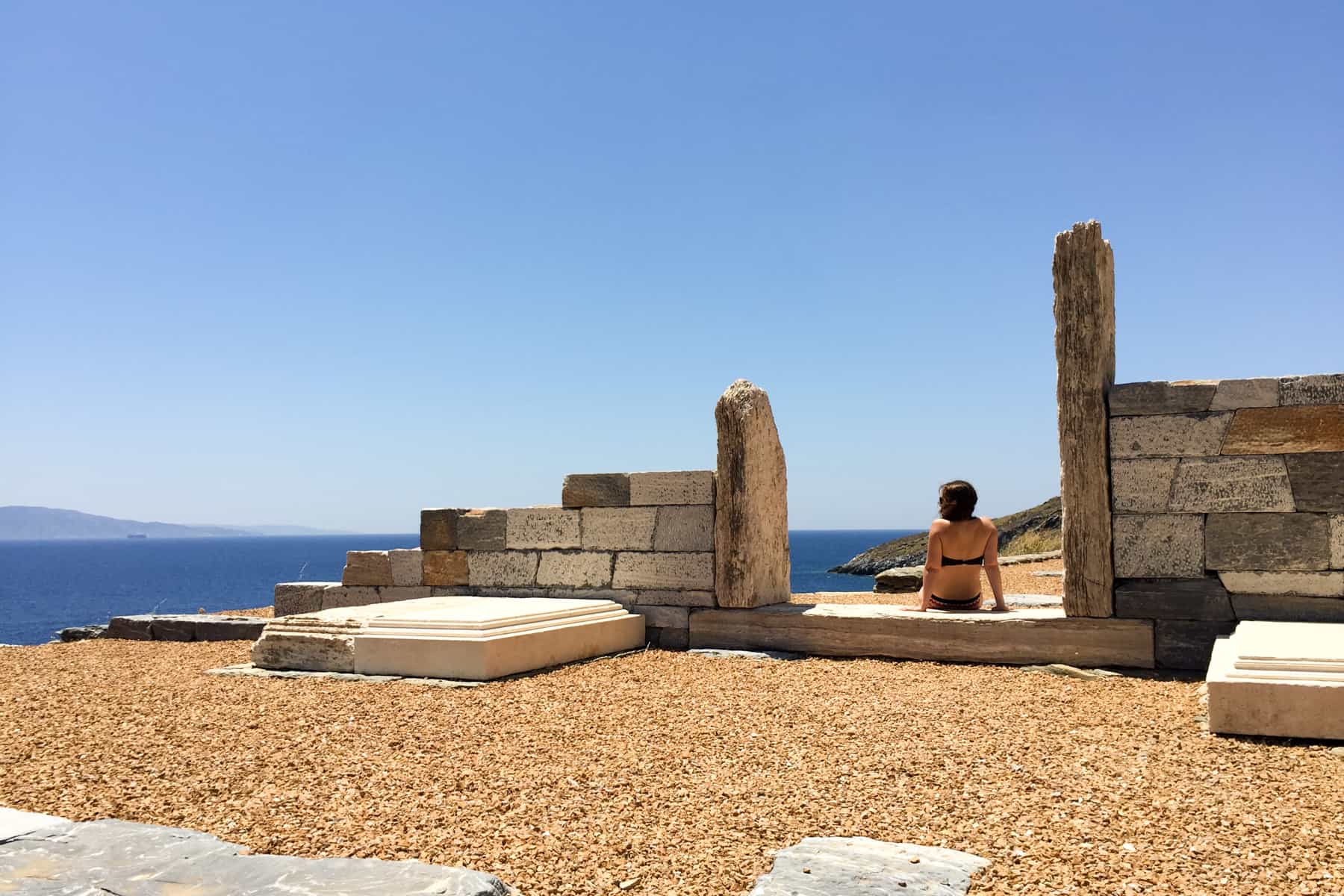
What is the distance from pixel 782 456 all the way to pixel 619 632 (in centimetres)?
201

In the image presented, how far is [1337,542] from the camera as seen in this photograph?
6148 mm

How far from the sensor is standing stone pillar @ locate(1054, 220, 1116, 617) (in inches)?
263

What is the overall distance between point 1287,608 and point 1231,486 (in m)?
0.84

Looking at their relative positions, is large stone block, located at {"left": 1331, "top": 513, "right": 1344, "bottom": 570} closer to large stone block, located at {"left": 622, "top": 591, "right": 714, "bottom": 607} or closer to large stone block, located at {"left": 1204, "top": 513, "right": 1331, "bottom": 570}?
large stone block, located at {"left": 1204, "top": 513, "right": 1331, "bottom": 570}

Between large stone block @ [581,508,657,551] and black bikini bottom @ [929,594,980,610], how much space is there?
2.37m

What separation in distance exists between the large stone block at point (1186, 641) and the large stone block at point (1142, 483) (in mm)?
774

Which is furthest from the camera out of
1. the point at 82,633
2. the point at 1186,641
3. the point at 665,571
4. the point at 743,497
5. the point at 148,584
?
the point at 148,584

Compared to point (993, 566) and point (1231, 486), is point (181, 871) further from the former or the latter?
point (1231, 486)

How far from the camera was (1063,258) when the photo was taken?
683 centimetres

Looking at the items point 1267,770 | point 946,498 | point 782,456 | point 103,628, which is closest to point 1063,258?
point 946,498

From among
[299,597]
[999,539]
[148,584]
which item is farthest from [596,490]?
[148,584]

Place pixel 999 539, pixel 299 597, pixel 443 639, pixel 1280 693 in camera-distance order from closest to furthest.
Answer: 1. pixel 1280 693
2. pixel 443 639
3. pixel 299 597
4. pixel 999 539

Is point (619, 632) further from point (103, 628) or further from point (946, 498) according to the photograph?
point (103, 628)

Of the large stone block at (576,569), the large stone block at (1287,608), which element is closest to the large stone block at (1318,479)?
the large stone block at (1287,608)
